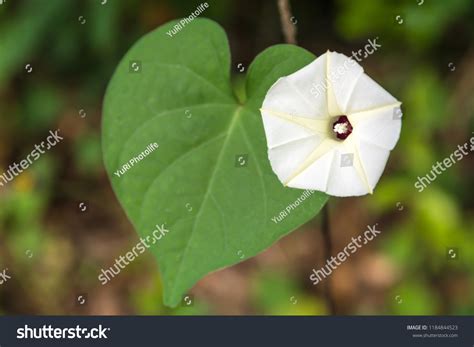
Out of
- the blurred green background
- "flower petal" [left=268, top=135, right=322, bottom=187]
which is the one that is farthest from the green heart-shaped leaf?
the blurred green background

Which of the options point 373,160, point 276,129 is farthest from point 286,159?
point 373,160

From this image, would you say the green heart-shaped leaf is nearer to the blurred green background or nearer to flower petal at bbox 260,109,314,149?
flower petal at bbox 260,109,314,149

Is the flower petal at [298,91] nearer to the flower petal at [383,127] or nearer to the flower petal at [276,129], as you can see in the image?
the flower petal at [276,129]

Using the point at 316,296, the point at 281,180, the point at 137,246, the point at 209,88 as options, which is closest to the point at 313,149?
the point at 281,180

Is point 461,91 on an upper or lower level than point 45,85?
lower

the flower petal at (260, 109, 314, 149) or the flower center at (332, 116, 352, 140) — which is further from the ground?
the flower petal at (260, 109, 314, 149)
